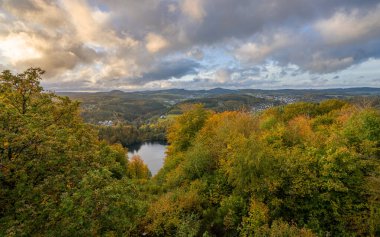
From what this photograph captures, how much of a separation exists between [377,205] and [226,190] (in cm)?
1364

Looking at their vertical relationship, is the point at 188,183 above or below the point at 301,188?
below

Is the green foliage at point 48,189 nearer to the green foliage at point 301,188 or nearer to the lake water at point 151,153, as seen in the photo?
the green foliage at point 301,188

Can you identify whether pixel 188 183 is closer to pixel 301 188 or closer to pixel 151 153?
pixel 301 188

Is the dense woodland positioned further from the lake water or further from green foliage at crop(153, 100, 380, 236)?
the lake water

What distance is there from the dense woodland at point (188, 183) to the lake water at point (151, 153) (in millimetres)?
67702

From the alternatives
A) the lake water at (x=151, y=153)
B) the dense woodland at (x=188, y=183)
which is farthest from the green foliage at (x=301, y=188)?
the lake water at (x=151, y=153)

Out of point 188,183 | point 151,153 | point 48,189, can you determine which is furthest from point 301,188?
point 151,153

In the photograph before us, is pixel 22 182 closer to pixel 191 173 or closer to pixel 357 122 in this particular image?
pixel 191 173

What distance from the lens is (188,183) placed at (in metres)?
33.0

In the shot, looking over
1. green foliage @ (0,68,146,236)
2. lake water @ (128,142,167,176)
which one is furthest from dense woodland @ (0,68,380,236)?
lake water @ (128,142,167,176)

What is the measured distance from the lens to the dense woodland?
12.6 metres

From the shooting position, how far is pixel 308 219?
23328 millimetres

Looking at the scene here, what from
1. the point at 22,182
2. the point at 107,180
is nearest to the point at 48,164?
the point at 22,182

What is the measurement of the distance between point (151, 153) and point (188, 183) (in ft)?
322
